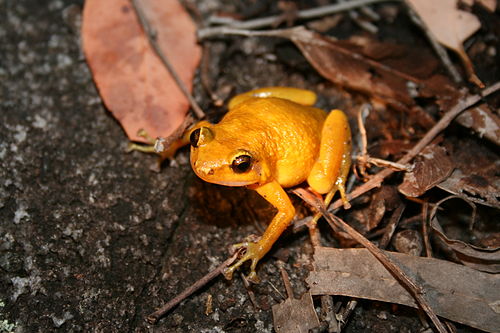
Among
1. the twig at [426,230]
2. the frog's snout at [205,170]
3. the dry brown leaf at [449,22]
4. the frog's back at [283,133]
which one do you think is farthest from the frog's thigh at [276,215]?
the dry brown leaf at [449,22]

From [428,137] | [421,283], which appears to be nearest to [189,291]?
[421,283]

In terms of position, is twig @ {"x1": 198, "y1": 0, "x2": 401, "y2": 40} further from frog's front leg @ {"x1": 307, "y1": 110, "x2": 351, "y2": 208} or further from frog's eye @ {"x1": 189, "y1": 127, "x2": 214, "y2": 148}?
frog's eye @ {"x1": 189, "y1": 127, "x2": 214, "y2": 148}

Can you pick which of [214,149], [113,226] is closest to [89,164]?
[113,226]

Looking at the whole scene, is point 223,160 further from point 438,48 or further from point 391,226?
point 438,48

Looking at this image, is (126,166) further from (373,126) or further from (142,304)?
(373,126)

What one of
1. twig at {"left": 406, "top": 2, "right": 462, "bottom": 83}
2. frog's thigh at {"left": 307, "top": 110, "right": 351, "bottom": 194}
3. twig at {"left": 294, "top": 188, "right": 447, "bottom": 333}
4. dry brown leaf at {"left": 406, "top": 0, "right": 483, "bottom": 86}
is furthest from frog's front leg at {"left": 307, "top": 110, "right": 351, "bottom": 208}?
dry brown leaf at {"left": 406, "top": 0, "right": 483, "bottom": 86}

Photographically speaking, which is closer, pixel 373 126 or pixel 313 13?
pixel 373 126
